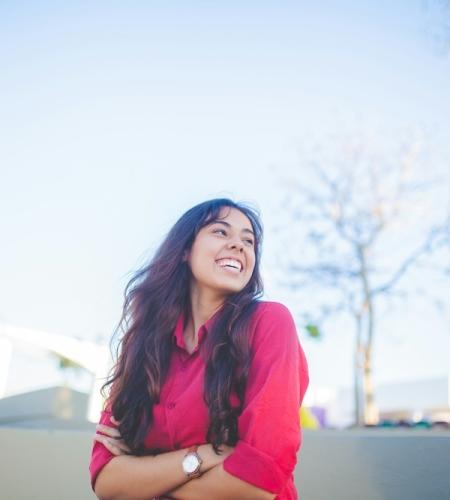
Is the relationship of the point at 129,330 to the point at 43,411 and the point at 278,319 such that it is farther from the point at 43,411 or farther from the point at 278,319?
the point at 43,411

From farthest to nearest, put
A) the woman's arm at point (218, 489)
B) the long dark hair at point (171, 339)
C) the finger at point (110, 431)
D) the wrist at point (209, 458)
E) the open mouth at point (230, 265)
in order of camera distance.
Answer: the open mouth at point (230, 265), the finger at point (110, 431), the long dark hair at point (171, 339), the wrist at point (209, 458), the woman's arm at point (218, 489)

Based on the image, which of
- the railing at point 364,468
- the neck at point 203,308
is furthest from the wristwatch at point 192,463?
the railing at point 364,468

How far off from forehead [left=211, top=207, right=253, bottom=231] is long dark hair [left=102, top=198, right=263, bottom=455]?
0.03m

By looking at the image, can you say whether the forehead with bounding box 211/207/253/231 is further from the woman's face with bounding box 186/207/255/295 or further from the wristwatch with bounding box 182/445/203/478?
the wristwatch with bounding box 182/445/203/478

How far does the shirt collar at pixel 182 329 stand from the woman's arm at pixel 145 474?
0.44 metres

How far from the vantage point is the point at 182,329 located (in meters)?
2.00

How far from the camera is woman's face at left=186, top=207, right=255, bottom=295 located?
1977 mm

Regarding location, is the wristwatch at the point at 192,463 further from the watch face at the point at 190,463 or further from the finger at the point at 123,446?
the finger at the point at 123,446

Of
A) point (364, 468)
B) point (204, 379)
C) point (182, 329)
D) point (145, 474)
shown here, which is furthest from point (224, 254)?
point (364, 468)

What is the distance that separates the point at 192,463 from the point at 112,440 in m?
0.39

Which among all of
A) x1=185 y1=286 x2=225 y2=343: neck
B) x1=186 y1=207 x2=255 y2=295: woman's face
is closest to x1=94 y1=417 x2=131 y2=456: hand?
x1=185 y1=286 x2=225 y2=343: neck

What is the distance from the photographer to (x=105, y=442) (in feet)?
5.48

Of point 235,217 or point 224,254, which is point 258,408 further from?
point 235,217

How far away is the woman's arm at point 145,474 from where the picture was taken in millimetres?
1437
